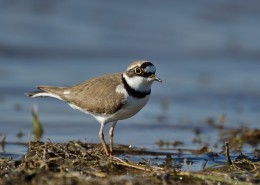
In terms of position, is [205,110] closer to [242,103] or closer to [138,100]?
[242,103]

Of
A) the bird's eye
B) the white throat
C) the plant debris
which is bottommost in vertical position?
the plant debris

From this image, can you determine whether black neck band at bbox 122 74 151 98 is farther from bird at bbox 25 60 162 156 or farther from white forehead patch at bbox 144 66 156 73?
white forehead patch at bbox 144 66 156 73

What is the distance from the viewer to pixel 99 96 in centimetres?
764

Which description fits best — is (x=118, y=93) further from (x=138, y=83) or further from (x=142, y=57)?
Answer: (x=142, y=57)

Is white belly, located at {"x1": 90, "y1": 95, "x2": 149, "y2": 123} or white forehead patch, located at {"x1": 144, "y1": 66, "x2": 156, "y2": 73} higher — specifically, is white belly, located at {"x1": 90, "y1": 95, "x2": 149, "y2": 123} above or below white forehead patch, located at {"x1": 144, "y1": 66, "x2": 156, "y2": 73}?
below

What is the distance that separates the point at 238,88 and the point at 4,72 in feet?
15.9

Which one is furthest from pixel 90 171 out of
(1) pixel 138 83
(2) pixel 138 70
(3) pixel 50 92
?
(3) pixel 50 92

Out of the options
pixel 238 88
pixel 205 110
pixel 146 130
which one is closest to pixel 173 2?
pixel 238 88

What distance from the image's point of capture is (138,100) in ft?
24.5

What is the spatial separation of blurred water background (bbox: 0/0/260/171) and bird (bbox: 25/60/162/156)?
3.58ft

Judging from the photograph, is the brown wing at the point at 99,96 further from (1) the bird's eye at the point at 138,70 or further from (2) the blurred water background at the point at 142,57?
(2) the blurred water background at the point at 142,57

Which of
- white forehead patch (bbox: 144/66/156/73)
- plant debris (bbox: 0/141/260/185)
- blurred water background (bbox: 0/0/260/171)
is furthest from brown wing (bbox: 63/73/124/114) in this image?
blurred water background (bbox: 0/0/260/171)

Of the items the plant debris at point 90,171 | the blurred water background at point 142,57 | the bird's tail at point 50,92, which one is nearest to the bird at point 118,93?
the bird's tail at point 50,92

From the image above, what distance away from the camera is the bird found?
746 centimetres
